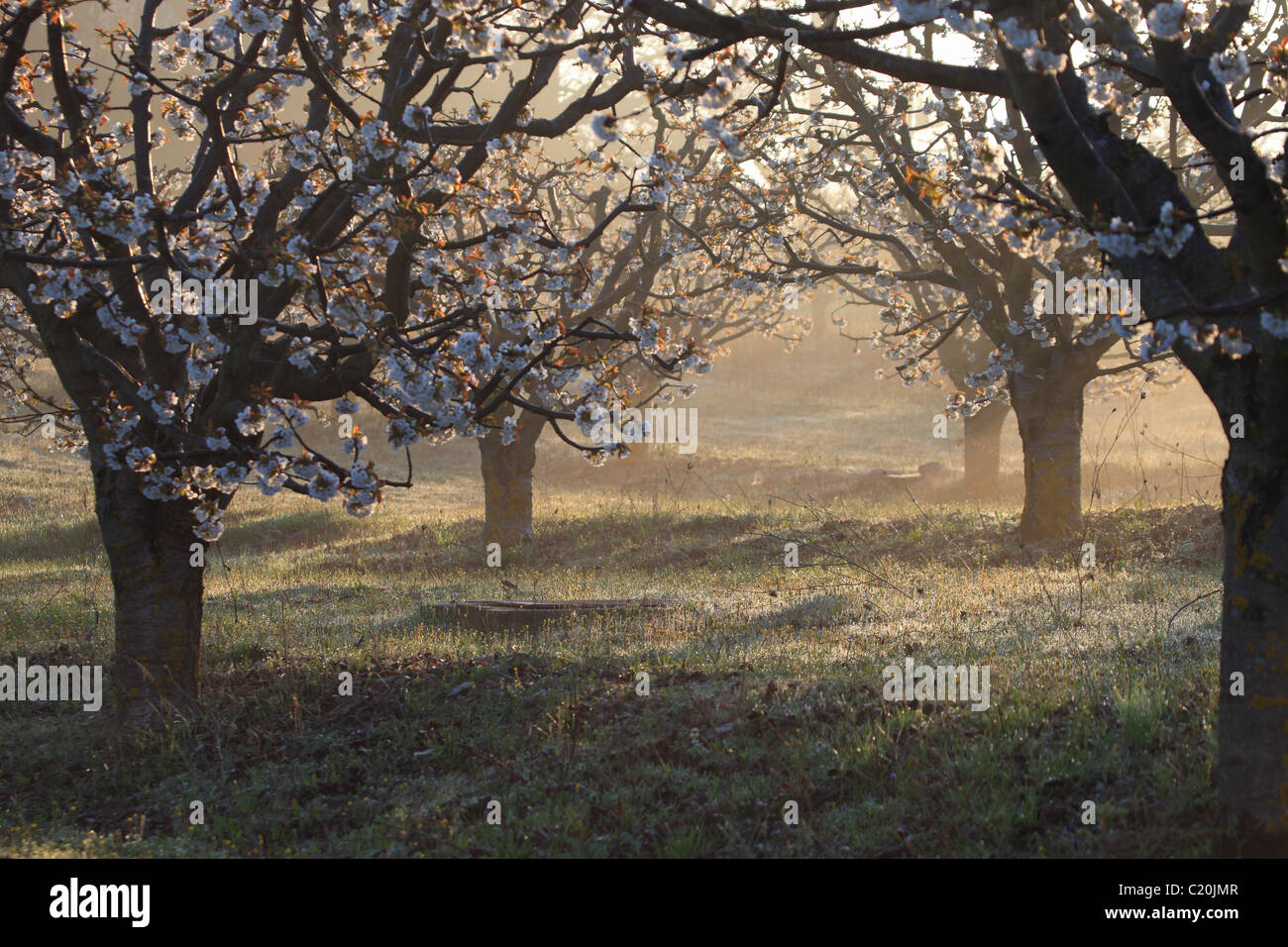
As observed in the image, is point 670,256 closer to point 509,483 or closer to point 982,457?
point 509,483

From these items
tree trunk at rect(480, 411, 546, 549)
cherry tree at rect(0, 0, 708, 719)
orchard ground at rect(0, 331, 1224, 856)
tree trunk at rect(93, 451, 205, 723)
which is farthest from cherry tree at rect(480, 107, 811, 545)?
tree trunk at rect(93, 451, 205, 723)

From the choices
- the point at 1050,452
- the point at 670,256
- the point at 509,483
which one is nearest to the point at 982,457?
the point at 1050,452

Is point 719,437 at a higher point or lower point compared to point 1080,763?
higher

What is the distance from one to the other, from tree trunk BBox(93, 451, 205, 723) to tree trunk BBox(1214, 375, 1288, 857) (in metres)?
6.89

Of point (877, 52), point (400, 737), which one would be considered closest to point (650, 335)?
point (877, 52)

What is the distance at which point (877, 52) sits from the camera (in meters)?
5.05

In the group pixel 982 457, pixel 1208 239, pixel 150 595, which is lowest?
pixel 150 595

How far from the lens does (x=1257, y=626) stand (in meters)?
4.79

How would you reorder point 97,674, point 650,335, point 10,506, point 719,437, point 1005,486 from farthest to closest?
point 719,437, point 1005,486, point 10,506, point 97,674, point 650,335

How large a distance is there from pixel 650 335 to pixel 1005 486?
20750 millimetres

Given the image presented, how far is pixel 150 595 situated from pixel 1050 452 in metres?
11.6

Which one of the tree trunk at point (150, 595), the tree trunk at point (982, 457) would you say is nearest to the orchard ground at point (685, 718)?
the tree trunk at point (150, 595)

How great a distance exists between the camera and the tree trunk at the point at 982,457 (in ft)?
79.8
